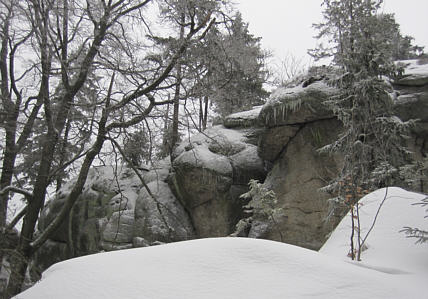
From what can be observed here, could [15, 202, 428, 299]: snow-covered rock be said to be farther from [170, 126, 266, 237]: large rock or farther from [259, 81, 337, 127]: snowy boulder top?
[170, 126, 266, 237]: large rock

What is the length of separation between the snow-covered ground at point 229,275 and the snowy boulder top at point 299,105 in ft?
21.0

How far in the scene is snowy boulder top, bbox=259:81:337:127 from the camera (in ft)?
29.6

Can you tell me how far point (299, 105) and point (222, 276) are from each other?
7.73 meters

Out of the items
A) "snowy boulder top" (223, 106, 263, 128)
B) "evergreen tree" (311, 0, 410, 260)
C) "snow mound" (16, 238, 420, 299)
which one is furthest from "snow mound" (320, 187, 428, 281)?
"snowy boulder top" (223, 106, 263, 128)

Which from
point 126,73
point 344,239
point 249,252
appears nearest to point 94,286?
point 249,252

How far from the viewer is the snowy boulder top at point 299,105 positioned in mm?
9008

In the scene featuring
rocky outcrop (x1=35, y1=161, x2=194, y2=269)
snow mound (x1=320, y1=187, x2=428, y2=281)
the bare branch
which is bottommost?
rocky outcrop (x1=35, y1=161, x2=194, y2=269)

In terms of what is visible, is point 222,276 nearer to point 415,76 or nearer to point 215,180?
point 215,180

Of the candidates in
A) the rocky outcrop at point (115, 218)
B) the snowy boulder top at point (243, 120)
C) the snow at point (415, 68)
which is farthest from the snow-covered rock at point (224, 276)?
the snowy boulder top at point (243, 120)

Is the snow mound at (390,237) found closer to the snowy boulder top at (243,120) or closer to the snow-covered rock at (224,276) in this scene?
the snow-covered rock at (224,276)

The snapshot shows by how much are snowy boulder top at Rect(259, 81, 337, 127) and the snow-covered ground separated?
640cm

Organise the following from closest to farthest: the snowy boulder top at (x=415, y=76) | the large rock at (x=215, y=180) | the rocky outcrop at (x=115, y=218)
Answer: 1. the snowy boulder top at (x=415, y=76)
2. the large rock at (x=215, y=180)
3. the rocky outcrop at (x=115, y=218)

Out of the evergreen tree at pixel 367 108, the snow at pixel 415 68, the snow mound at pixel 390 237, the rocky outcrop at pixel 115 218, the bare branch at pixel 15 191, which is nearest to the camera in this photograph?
the snow mound at pixel 390 237

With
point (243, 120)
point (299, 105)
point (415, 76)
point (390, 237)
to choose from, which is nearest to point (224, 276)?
point (390, 237)
